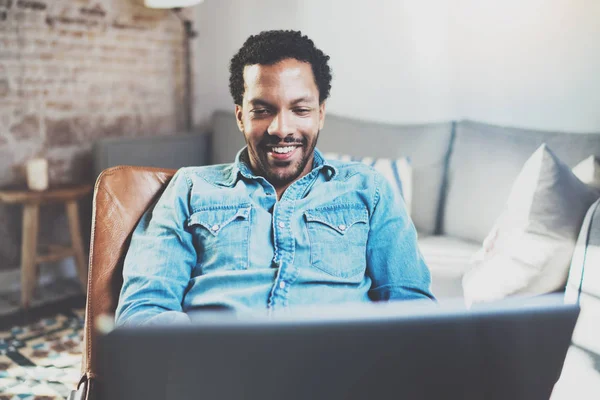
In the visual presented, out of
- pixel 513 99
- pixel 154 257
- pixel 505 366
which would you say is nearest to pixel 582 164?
pixel 513 99

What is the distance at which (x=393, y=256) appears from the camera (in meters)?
1.18

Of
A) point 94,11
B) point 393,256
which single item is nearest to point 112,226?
point 393,256

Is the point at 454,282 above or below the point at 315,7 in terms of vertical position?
below

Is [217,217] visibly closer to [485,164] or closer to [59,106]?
[485,164]

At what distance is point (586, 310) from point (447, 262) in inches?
33.5

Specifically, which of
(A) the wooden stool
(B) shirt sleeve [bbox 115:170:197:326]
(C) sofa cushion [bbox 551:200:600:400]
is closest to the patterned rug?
(A) the wooden stool

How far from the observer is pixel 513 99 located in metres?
2.50

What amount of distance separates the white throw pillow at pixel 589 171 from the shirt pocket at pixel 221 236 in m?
1.08

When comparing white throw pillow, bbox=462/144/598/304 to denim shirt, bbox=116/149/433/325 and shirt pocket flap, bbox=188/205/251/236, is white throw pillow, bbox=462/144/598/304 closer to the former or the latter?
denim shirt, bbox=116/149/433/325

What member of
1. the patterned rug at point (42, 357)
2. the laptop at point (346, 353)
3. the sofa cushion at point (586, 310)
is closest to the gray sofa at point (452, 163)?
the sofa cushion at point (586, 310)

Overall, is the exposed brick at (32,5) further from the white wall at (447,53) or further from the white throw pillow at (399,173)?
the white throw pillow at (399,173)

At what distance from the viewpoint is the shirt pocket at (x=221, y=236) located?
115 cm

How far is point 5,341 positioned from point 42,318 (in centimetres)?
26

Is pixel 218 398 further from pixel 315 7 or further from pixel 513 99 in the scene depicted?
pixel 315 7
